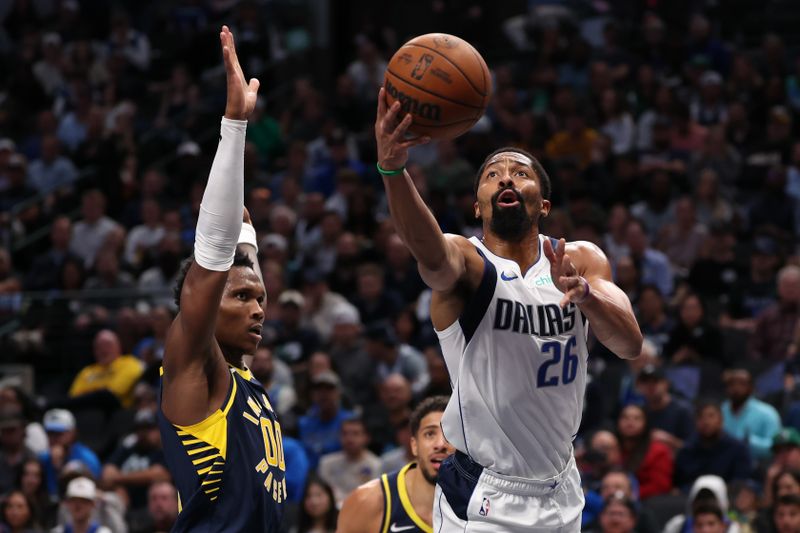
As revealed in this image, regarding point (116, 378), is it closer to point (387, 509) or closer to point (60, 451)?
point (60, 451)

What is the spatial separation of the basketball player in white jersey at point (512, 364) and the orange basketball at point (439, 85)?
0.34 metres

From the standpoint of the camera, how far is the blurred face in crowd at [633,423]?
990 cm

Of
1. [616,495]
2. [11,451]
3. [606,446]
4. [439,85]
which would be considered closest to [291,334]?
[11,451]

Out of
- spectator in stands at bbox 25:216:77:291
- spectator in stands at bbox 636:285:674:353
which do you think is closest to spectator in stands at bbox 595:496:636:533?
spectator in stands at bbox 636:285:674:353

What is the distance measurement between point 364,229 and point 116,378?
324cm

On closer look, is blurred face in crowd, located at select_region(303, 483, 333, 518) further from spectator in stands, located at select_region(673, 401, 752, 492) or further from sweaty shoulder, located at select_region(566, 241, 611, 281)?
sweaty shoulder, located at select_region(566, 241, 611, 281)

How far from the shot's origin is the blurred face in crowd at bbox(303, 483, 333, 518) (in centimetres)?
928

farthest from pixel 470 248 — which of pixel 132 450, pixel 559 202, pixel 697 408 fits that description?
pixel 559 202

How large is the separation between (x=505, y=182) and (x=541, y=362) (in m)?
0.70

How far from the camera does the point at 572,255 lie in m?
5.16

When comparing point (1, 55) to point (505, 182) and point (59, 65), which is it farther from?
point (505, 182)

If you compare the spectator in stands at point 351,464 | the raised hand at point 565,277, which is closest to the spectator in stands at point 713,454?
the spectator in stands at point 351,464

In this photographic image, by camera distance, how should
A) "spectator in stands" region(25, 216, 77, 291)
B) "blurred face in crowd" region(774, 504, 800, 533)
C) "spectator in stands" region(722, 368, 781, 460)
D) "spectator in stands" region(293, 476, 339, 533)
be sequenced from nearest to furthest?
1. "blurred face in crowd" region(774, 504, 800, 533)
2. "spectator in stands" region(293, 476, 339, 533)
3. "spectator in stands" region(722, 368, 781, 460)
4. "spectator in stands" region(25, 216, 77, 291)

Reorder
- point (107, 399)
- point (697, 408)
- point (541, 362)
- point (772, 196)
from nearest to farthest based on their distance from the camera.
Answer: point (541, 362) → point (697, 408) → point (107, 399) → point (772, 196)
